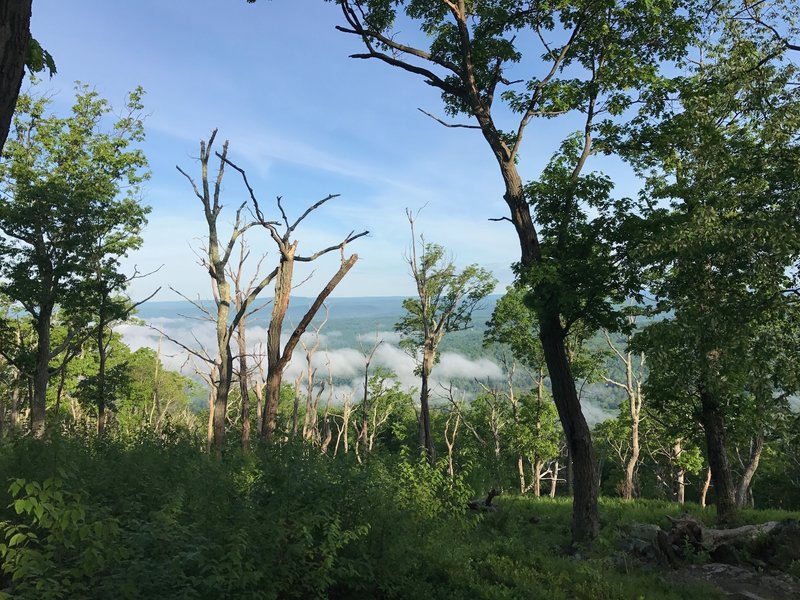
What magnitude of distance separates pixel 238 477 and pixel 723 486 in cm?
1380

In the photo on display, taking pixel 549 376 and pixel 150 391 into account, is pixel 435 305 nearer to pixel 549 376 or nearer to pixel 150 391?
pixel 549 376

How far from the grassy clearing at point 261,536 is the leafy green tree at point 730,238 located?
13.3 feet

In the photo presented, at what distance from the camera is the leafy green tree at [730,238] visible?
9.24 m

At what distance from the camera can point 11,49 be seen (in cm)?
310

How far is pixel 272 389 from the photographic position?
14938 millimetres

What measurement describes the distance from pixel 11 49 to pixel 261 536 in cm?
489

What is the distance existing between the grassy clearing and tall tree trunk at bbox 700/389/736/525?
6.27 metres

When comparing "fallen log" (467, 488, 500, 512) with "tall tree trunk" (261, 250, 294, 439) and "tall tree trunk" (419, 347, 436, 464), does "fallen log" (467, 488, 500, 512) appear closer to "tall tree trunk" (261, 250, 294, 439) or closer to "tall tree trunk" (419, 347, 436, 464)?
"tall tree trunk" (261, 250, 294, 439)

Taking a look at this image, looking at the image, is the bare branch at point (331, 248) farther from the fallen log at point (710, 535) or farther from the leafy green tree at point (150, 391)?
the leafy green tree at point (150, 391)

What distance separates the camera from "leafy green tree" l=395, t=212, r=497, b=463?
95.5 ft

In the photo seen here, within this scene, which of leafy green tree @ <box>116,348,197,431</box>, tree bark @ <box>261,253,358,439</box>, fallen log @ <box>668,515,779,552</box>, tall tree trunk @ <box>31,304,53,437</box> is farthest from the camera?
leafy green tree @ <box>116,348,197,431</box>

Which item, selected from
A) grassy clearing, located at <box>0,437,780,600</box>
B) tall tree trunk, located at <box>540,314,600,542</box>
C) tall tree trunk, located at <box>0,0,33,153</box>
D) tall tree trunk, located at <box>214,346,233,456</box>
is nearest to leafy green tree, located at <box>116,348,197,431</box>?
tall tree trunk, located at <box>214,346,233,456</box>

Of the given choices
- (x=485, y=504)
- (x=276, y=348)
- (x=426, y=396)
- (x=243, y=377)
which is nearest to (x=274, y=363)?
(x=276, y=348)

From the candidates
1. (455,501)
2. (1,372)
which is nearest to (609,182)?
(455,501)
